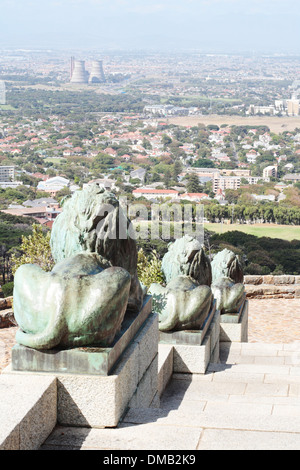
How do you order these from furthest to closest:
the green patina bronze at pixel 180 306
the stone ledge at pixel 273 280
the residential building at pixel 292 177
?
the residential building at pixel 292 177, the stone ledge at pixel 273 280, the green patina bronze at pixel 180 306

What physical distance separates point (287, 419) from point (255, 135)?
115 meters

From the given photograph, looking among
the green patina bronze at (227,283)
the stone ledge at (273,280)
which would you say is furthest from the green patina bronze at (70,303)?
the stone ledge at (273,280)

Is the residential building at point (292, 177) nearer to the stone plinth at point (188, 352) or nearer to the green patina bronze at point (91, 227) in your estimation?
the stone plinth at point (188, 352)

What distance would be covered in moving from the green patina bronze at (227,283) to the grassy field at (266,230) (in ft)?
126

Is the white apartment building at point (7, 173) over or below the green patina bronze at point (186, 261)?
below

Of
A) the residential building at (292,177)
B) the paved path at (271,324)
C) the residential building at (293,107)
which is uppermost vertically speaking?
the paved path at (271,324)

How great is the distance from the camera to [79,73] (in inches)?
6693

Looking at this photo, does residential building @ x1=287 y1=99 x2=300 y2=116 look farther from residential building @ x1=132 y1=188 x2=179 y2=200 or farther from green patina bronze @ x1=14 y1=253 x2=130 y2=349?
green patina bronze @ x1=14 y1=253 x2=130 y2=349

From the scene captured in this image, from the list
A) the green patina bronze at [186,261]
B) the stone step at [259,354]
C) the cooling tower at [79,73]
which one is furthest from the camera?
the cooling tower at [79,73]

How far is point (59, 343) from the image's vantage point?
245 centimetres

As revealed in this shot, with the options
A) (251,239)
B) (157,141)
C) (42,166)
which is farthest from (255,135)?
(251,239)

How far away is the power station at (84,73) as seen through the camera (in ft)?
556

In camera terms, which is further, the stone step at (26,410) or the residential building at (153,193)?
the residential building at (153,193)

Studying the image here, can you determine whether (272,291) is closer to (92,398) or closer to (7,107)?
(92,398)
